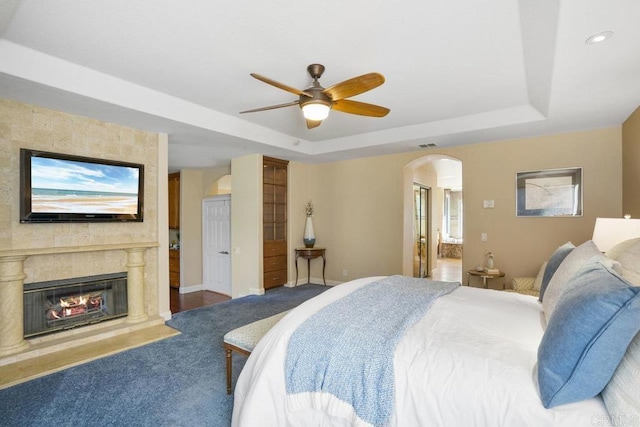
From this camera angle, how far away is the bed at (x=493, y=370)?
1.14 meters

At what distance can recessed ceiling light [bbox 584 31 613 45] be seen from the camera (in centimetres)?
200

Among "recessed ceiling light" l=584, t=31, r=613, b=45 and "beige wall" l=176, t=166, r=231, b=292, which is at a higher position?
"recessed ceiling light" l=584, t=31, r=613, b=45

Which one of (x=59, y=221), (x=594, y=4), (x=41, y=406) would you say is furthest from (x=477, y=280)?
(x=59, y=221)

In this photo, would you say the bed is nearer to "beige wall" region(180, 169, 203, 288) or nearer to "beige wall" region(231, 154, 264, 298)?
"beige wall" region(231, 154, 264, 298)

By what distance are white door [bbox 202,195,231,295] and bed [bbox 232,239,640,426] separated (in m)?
4.59

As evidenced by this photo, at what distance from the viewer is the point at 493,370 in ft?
4.39

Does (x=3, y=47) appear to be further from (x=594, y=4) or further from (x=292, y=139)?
(x=594, y=4)

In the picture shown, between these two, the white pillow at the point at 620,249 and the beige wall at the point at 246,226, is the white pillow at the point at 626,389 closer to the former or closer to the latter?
the white pillow at the point at 620,249

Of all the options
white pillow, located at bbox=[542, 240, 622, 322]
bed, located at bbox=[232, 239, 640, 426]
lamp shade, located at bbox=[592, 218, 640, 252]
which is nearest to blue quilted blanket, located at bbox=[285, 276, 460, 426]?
bed, located at bbox=[232, 239, 640, 426]

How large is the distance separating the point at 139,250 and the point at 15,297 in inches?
44.8

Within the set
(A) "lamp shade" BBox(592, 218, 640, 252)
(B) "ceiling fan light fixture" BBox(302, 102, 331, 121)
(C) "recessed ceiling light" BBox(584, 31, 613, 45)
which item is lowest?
(A) "lamp shade" BBox(592, 218, 640, 252)

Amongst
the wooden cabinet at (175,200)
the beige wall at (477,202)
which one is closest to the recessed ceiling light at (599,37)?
the beige wall at (477,202)

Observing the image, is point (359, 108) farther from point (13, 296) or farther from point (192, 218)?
point (192, 218)

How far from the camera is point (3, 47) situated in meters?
2.41
